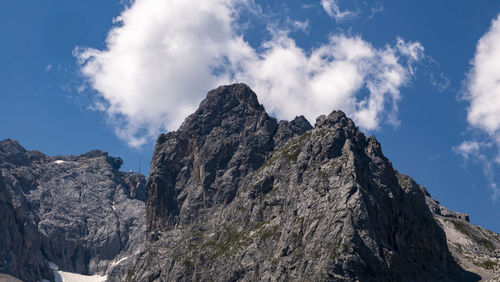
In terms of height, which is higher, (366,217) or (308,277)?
(366,217)

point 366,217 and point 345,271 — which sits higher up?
point 366,217

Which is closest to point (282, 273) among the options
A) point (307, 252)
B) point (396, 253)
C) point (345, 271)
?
point (307, 252)

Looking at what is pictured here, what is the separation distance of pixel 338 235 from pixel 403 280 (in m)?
27.6

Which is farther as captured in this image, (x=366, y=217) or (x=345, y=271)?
(x=366, y=217)

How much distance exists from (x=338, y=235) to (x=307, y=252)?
12000 millimetres

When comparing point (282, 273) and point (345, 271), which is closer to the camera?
point (345, 271)

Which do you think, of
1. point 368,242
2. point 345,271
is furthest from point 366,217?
point 345,271

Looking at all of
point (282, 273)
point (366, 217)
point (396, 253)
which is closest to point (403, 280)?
point (396, 253)

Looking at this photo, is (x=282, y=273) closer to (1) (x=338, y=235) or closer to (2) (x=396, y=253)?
(1) (x=338, y=235)

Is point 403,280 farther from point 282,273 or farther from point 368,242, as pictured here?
point 282,273

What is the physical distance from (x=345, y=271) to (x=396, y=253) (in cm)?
2424

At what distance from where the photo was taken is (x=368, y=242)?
625 ft

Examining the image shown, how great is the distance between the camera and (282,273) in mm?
197500

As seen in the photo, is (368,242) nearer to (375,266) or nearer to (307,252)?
(375,266)
